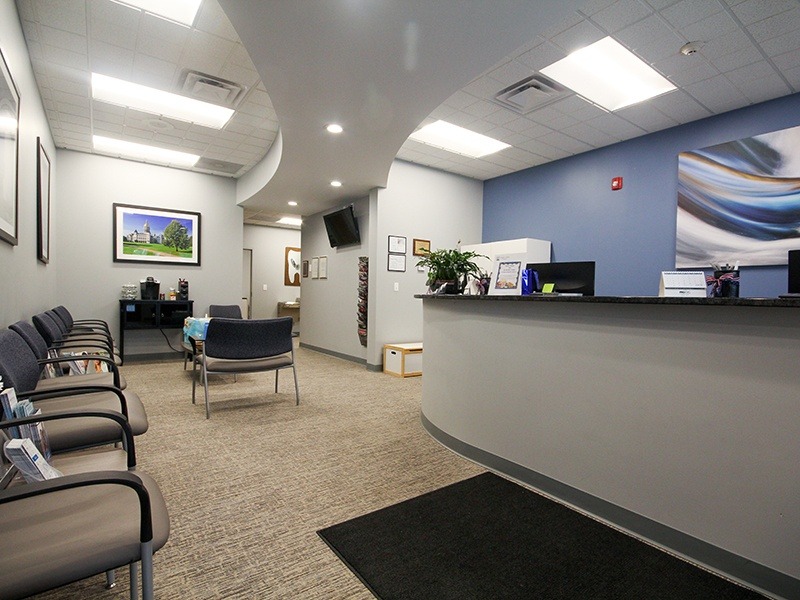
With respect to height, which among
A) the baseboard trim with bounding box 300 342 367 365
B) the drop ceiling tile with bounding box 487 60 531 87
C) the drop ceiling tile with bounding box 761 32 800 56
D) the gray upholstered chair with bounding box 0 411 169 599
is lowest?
the baseboard trim with bounding box 300 342 367 365

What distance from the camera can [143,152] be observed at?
5652 millimetres

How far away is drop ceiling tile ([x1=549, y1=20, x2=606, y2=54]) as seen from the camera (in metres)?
2.94

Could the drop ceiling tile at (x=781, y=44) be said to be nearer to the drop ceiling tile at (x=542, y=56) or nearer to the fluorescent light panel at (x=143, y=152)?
the drop ceiling tile at (x=542, y=56)

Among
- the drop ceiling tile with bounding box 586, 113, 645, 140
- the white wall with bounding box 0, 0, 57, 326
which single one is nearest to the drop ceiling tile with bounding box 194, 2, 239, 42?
the white wall with bounding box 0, 0, 57, 326

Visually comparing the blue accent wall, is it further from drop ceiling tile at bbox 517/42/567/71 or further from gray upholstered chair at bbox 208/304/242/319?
gray upholstered chair at bbox 208/304/242/319

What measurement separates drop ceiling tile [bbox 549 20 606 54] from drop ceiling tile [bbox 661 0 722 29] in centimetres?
42

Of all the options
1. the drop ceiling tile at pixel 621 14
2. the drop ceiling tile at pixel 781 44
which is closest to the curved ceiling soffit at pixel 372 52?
the drop ceiling tile at pixel 621 14

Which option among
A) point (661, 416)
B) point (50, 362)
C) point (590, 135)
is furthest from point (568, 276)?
point (50, 362)

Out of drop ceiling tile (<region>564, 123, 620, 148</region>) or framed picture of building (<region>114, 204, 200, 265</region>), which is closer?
drop ceiling tile (<region>564, 123, 620, 148</region>)

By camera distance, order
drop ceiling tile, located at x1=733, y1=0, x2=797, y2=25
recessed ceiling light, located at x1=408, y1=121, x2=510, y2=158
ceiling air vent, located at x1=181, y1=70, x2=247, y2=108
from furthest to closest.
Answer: recessed ceiling light, located at x1=408, y1=121, x2=510, y2=158 → ceiling air vent, located at x1=181, y1=70, x2=247, y2=108 → drop ceiling tile, located at x1=733, y1=0, x2=797, y2=25

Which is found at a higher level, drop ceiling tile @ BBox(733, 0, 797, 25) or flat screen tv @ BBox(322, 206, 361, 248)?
drop ceiling tile @ BBox(733, 0, 797, 25)

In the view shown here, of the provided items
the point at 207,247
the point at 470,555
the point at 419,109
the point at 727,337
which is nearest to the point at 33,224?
the point at 207,247

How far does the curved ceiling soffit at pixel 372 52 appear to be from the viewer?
7.15ft

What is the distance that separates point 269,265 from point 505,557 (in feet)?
31.0
